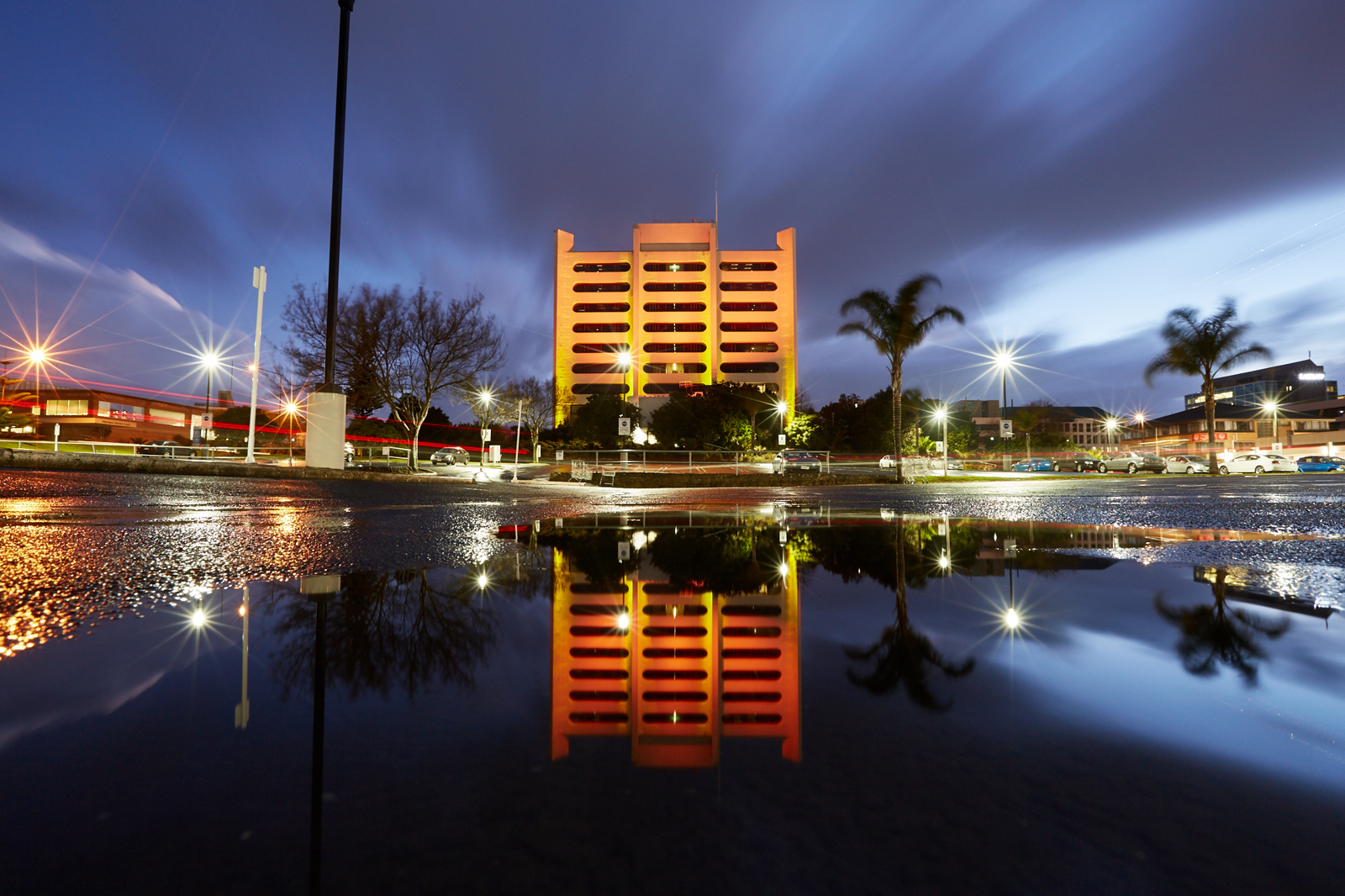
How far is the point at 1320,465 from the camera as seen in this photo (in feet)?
153

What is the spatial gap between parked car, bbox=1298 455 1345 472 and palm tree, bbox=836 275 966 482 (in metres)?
38.6

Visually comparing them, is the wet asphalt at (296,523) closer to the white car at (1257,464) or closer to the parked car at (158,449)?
the parked car at (158,449)

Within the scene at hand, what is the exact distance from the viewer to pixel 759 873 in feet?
3.64

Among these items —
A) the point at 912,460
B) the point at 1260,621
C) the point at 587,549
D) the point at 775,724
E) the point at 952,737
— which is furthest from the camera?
the point at 912,460

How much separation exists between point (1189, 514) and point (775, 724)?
1025 cm

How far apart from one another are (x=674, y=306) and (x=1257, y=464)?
69.9m

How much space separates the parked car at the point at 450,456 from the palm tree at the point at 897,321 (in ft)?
114

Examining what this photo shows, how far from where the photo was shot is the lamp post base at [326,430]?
14.3 metres

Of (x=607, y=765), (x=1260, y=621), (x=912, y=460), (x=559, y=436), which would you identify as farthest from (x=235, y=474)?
(x=559, y=436)

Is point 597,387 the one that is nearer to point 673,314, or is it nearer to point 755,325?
point 673,314

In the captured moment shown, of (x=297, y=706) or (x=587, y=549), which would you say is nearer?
(x=297, y=706)

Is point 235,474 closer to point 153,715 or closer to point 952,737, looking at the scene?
point 153,715

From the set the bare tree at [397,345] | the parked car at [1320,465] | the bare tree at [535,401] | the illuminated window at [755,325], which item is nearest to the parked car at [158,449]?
the bare tree at [397,345]

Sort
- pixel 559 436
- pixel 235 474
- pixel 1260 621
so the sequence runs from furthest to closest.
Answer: pixel 559 436 → pixel 235 474 → pixel 1260 621
